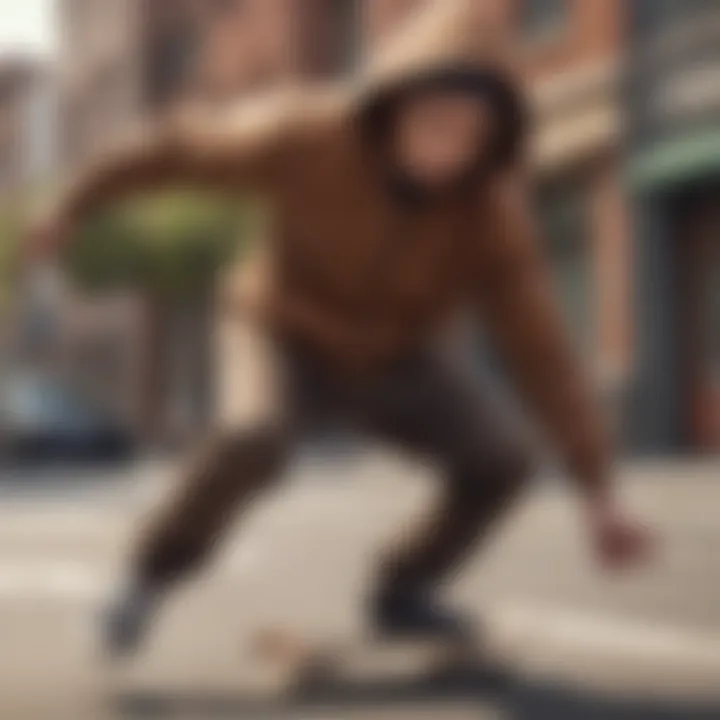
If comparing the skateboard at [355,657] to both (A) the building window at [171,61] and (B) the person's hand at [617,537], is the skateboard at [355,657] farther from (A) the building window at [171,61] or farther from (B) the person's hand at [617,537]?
(A) the building window at [171,61]

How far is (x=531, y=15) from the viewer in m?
0.80

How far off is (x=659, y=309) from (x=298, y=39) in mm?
240

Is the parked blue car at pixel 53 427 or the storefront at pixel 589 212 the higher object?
the storefront at pixel 589 212

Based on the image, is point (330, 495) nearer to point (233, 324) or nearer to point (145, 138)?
point (233, 324)

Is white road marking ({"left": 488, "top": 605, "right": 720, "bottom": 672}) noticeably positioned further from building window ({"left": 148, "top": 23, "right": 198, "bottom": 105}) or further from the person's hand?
building window ({"left": 148, "top": 23, "right": 198, "bottom": 105})

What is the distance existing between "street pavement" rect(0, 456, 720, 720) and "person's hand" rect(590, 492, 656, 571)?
0.01 m

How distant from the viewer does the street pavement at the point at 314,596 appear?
2.81ft

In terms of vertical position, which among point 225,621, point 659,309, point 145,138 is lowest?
point 225,621

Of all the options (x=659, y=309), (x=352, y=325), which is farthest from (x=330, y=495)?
(x=659, y=309)

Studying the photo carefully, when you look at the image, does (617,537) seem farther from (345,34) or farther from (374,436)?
(345,34)

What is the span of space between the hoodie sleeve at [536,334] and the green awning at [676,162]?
0.08m

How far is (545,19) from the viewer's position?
30.9 inches

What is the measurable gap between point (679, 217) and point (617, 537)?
0.21 metres

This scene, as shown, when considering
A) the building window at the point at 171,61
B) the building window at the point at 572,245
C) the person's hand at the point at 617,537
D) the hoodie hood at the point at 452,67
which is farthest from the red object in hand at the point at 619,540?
the building window at the point at 171,61
